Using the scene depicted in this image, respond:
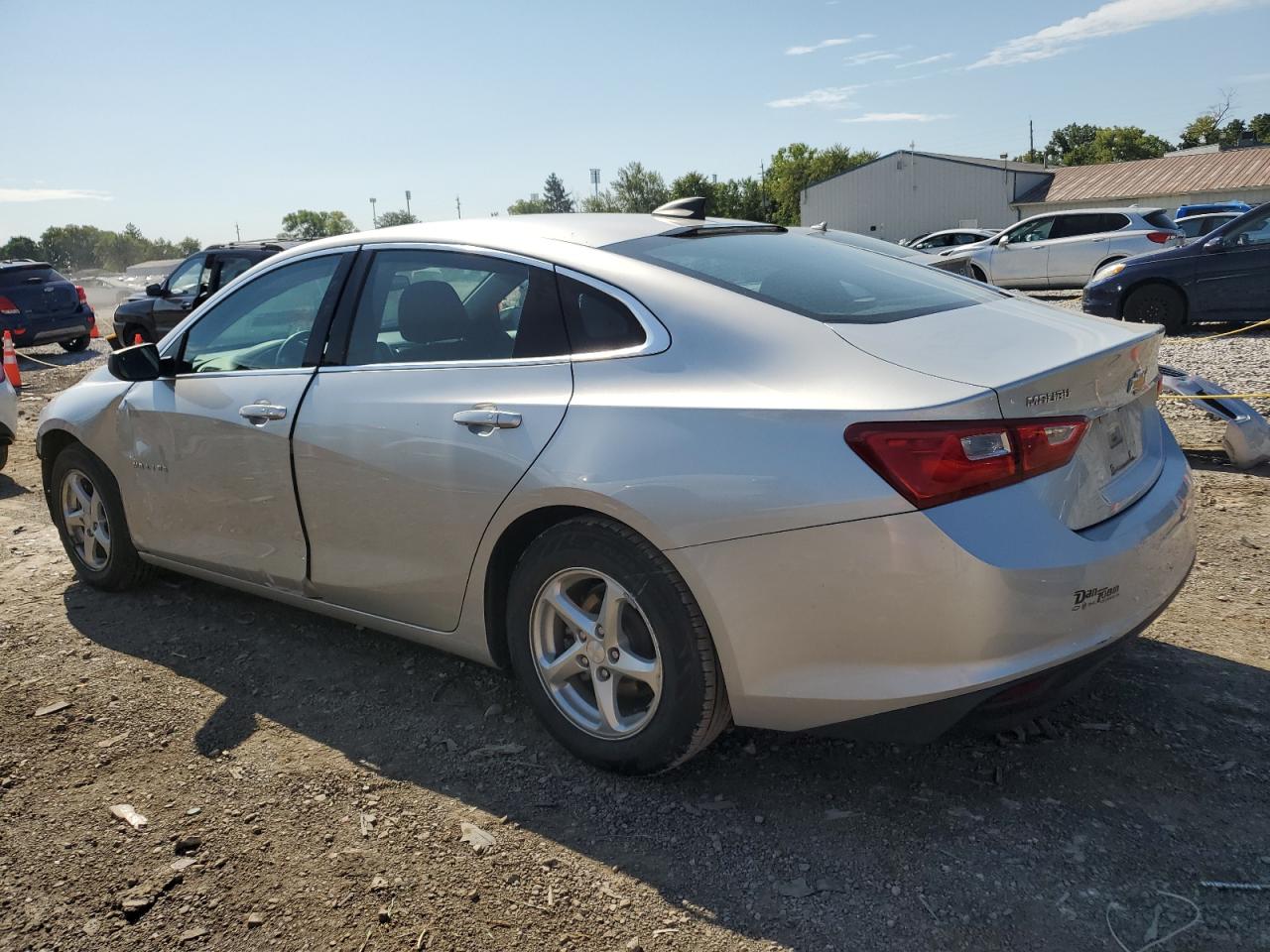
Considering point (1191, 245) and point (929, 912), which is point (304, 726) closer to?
point (929, 912)

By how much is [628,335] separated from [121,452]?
8.88 feet

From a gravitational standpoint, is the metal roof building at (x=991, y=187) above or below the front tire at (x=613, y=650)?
above

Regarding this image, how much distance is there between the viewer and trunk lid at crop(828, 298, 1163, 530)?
8.19ft

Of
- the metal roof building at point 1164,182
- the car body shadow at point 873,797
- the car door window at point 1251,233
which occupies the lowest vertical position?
the car body shadow at point 873,797

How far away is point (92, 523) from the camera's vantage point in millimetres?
4816

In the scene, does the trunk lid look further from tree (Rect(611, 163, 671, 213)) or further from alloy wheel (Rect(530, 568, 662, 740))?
tree (Rect(611, 163, 671, 213))

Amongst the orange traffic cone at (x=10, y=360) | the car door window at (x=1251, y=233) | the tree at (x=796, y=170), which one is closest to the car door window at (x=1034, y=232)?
the car door window at (x=1251, y=233)

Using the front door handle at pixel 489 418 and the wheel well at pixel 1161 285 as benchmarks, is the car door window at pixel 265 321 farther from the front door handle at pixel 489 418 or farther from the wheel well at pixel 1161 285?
the wheel well at pixel 1161 285

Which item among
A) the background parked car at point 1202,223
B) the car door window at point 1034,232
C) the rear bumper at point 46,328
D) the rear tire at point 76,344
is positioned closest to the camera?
the rear bumper at point 46,328

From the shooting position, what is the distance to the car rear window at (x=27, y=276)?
16.9 metres

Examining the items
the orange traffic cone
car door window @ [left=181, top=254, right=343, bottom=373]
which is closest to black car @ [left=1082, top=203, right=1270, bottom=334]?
car door window @ [left=181, top=254, right=343, bottom=373]

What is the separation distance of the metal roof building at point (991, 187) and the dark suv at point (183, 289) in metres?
44.1

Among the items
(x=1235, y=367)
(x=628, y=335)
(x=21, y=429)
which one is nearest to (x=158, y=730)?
(x=628, y=335)

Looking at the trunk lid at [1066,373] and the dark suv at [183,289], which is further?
the dark suv at [183,289]
